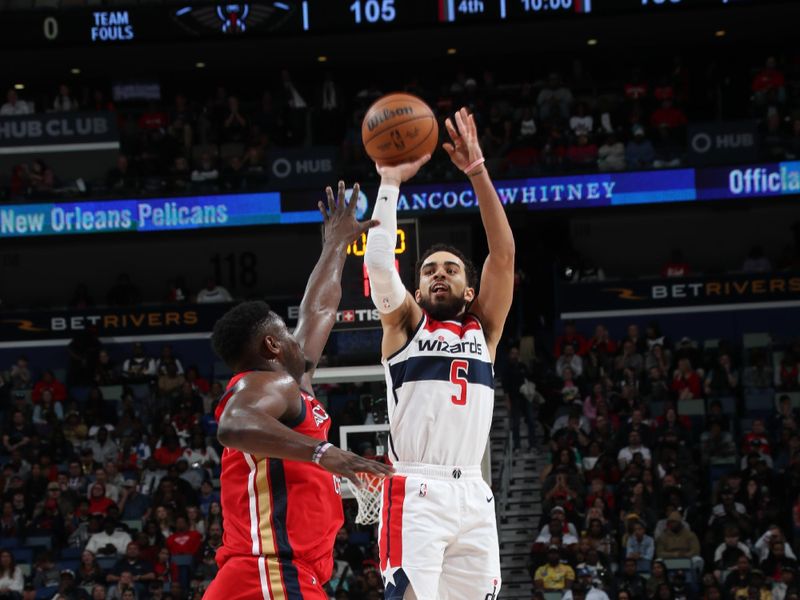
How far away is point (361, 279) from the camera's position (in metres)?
12.0

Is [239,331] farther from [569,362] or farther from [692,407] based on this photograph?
[569,362]

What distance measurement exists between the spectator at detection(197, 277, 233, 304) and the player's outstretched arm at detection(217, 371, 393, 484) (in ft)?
59.0

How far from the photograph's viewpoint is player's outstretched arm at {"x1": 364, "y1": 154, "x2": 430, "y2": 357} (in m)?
6.10

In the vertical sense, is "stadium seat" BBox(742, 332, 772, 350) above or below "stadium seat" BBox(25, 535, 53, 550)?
above

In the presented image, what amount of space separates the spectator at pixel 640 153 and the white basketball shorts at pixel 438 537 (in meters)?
→ 15.3

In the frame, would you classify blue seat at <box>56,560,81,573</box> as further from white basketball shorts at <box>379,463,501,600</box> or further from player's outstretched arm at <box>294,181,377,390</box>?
player's outstretched arm at <box>294,181,377,390</box>

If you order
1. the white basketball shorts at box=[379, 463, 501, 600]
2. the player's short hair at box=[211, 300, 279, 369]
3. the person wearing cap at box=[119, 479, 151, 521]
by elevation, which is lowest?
the person wearing cap at box=[119, 479, 151, 521]

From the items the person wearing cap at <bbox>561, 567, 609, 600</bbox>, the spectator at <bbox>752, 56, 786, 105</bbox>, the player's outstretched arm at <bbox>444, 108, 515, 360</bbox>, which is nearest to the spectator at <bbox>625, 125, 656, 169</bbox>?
the spectator at <bbox>752, 56, 786, 105</bbox>

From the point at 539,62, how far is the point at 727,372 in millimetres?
8940

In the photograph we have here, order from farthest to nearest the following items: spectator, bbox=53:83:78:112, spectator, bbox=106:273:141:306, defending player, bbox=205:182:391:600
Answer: spectator, bbox=53:83:78:112 → spectator, bbox=106:273:141:306 → defending player, bbox=205:182:391:600

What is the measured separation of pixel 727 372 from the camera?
61.5 feet

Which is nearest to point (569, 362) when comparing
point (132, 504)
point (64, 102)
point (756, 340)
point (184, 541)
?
point (756, 340)

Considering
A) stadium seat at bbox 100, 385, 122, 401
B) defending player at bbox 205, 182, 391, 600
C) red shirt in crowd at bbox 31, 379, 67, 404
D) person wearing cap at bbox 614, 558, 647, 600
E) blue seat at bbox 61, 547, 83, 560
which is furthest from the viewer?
stadium seat at bbox 100, 385, 122, 401

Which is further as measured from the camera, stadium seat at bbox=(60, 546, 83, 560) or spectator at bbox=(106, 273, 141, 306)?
spectator at bbox=(106, 273, 141, 306)
